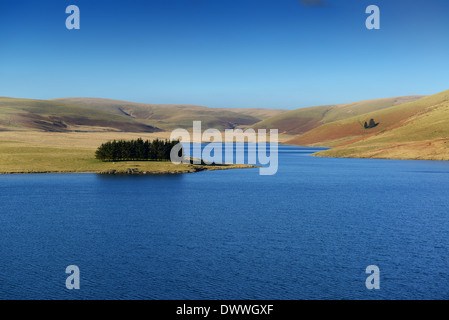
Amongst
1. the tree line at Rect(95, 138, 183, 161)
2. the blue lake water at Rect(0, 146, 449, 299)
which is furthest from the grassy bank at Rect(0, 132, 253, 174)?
the blue lake water at Rect(0, 146, 449, 299)

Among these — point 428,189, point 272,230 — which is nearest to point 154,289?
point 272,230

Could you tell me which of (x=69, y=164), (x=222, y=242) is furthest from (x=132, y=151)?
(x=222, y=242)

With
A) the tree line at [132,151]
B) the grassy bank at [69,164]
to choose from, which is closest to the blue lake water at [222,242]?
the grassy bank at [69,164]

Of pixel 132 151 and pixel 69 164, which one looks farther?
pixel 132 151

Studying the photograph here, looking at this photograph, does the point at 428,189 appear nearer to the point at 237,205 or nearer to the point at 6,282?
the point at 237,205

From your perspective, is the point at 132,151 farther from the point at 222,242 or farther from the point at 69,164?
the point at 222,242

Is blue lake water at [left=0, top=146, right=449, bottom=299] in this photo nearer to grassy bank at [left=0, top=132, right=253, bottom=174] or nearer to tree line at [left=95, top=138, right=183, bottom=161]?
grassy bank at [left=0, top=132, right=253, bottom=174]
